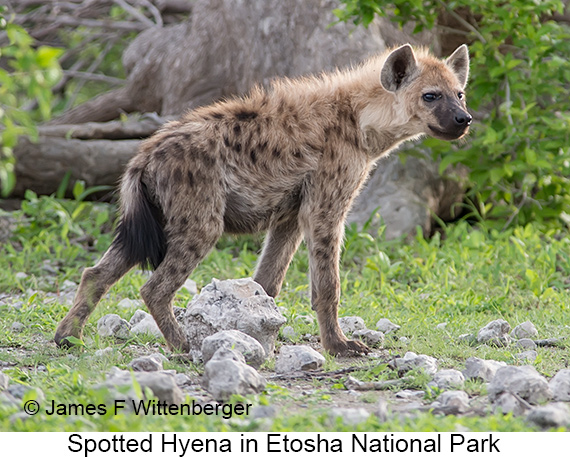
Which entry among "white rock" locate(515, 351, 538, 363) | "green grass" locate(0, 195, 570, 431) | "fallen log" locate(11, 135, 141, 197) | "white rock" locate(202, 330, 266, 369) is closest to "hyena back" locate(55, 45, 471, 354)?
"green grass" locate(0, 195, 570, 431)

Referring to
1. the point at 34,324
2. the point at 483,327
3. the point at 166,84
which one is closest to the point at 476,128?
the point at 483,327

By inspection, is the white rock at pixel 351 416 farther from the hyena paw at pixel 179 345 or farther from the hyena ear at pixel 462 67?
the hyena ear at pixel 462 67

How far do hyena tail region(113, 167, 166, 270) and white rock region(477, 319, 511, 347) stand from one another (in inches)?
65.7

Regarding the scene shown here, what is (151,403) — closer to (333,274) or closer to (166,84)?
(333,274)

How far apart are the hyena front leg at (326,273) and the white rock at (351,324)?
0.67 ft

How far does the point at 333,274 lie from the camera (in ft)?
13.3

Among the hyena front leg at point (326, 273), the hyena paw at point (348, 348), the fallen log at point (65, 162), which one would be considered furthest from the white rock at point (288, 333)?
the fallen log at point (65, 162)

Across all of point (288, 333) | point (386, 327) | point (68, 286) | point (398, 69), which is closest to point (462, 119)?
point (398, 69)

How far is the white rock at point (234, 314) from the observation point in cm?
363

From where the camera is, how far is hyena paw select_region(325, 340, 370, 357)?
12.5ft

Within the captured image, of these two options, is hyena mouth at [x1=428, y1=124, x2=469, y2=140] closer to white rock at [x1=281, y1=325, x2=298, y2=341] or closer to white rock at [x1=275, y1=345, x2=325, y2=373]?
white rock at [x1=281, y1=325, x2=298, y2=341]

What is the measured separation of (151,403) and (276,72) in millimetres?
4609

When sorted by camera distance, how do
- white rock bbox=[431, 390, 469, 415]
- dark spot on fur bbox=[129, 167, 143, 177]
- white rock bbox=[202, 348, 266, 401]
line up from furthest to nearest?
1. dark spot on fur bbox=[129, 167, 143, 177]
2. white rock bbox=[202, 348, 266, 401]
3. white rock bbox=[431, 390, 469, 415]

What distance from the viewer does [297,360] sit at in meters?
3.41
